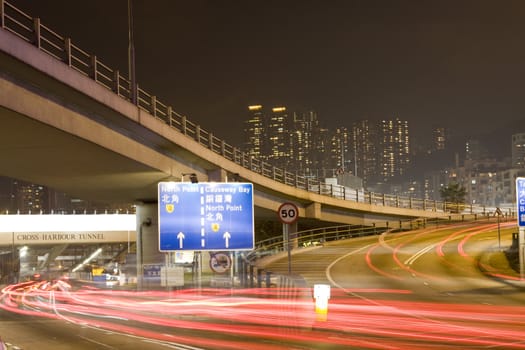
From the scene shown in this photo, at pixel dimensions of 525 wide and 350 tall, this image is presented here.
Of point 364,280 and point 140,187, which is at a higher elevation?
point 140,187

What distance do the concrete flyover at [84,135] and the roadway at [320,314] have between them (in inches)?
213

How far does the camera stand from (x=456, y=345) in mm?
13695

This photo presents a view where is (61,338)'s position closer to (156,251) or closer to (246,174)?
(156,251)

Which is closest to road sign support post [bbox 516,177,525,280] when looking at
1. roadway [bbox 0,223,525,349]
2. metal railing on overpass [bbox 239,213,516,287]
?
roadway [bbox 0,223,525,349]

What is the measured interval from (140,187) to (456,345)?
73.3ft

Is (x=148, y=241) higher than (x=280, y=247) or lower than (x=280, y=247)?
higher

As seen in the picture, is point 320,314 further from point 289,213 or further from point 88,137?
point 88,137

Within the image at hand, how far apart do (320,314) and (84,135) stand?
940 centimetres

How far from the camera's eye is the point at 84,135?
21.1 m

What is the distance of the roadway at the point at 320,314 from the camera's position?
49.7 ft

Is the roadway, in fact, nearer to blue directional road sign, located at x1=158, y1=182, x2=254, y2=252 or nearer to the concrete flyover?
blue directional road sign, located at x1=158, y1=182, x2=254, y2=252

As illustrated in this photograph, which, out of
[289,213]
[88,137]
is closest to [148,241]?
[88,137]

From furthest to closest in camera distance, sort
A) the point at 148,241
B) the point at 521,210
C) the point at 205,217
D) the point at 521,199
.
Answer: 1. the point at 148,241
2. the point at 521,199
3. the point at 521,210
4. the point at 205,217

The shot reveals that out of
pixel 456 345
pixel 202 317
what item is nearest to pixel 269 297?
pixel 202 317
